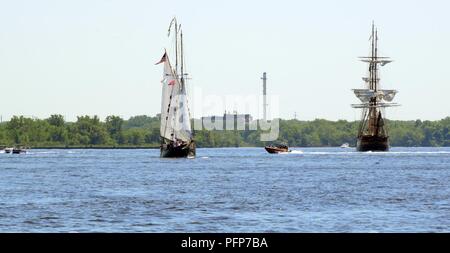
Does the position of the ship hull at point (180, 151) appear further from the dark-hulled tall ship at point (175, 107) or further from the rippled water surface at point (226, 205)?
the rippled water surface at point (226, 205)

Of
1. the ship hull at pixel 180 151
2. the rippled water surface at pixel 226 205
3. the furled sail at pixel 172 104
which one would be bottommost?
the rippled water surface at pixel 226 205

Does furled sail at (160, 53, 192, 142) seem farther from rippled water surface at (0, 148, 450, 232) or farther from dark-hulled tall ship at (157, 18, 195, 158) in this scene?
rippled water surface at (0, 148, 450, 232)

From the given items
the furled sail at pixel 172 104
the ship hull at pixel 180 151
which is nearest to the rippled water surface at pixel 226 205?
the furled sail at pixel 172 104

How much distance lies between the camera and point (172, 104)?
13788 centimetres


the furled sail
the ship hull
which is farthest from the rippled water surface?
the ship hull

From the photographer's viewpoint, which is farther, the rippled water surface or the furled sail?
the furled sail

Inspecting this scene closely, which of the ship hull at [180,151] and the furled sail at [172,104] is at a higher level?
the furled sail at [172,104]

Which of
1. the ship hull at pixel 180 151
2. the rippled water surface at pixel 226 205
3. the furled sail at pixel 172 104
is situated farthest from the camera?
the ship hull at pixel 180 151

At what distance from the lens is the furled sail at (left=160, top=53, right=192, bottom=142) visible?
137625 mm

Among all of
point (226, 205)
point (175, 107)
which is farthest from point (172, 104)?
point (226, 205)

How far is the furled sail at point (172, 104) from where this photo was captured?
138m

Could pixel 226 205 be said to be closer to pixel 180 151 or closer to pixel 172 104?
pixel 172 104

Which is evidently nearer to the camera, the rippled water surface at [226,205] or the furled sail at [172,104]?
the rippled water surface at [226,205]
